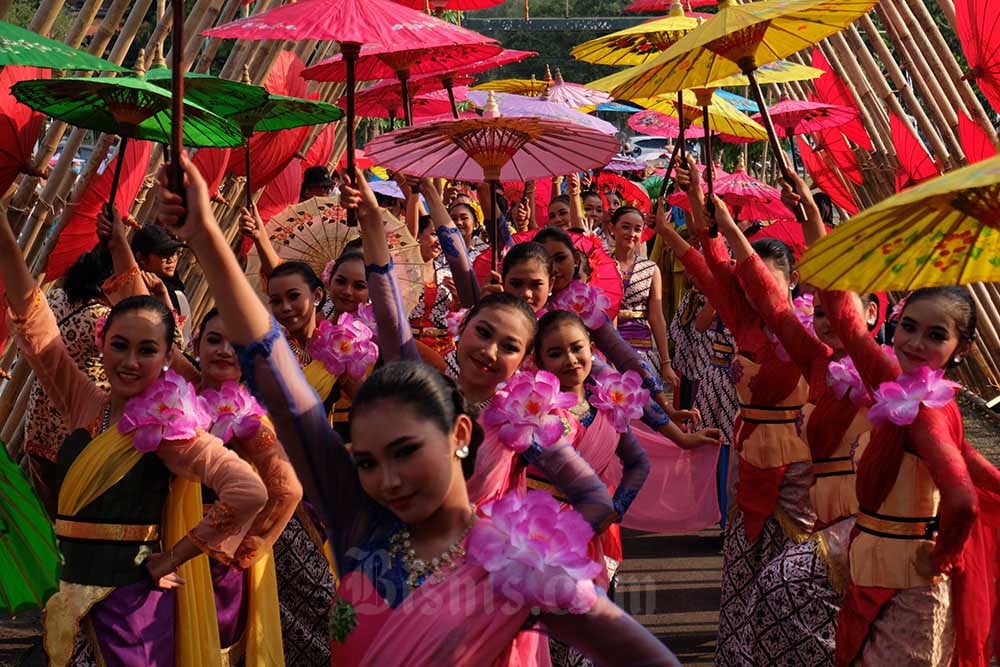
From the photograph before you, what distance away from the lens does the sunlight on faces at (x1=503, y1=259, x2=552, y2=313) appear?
16.7ft

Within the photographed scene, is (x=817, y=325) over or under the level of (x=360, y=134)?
under

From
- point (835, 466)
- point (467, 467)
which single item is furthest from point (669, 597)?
point (467, 467)

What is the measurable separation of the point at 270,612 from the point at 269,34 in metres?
1.81

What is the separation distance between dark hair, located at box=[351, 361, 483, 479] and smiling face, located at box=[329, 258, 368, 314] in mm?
2732

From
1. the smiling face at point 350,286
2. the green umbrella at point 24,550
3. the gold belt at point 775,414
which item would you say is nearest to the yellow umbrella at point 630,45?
the smiling face at point 350,286

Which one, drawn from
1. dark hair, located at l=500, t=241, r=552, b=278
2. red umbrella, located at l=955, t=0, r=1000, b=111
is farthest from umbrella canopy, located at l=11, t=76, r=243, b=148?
red umbrella, located at l=955, t=0, r=1000, b=111

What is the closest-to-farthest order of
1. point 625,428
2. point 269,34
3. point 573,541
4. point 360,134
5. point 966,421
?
point 573,541 → point 269,34 → point 625,428 → point 966,421 → point 360,134

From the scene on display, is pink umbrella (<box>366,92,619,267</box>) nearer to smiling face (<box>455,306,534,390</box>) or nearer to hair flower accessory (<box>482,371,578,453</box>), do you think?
smiling face (<box>455,306,534,390</box>)

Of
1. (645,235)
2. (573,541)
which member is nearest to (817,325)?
(573,541)

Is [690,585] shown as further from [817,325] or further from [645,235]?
[645,235]

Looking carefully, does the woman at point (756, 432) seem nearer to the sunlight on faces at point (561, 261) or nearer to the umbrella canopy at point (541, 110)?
the sunlight on faces at point (561, 261)

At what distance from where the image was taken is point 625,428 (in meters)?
4.46

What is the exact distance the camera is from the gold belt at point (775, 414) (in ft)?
17.0

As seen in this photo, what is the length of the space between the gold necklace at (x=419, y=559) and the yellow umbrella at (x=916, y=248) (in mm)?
935
